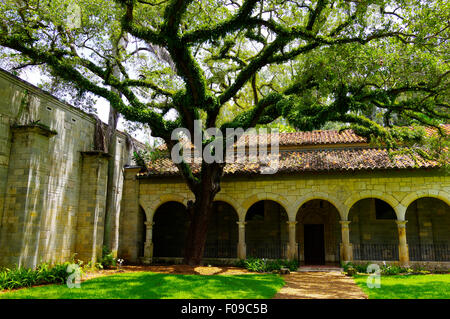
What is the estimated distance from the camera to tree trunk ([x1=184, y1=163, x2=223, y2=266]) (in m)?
12.7

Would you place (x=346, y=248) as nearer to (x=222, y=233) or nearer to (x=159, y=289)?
(x=222, y=233)

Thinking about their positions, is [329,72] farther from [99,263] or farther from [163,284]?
[99,263]

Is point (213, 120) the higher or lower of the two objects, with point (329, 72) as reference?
lower

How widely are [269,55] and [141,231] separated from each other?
10.3m

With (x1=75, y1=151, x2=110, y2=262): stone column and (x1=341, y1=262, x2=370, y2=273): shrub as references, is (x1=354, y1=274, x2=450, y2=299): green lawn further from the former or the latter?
(x1=75, y1=151, x2=110, y2=262): stone column

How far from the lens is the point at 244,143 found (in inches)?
769

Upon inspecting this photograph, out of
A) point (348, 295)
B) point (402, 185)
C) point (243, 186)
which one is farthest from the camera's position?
point (243, 186)

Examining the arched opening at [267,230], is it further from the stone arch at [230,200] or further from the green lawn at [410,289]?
the green lawn at [410,289]

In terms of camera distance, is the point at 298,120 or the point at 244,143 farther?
the point at 244,143

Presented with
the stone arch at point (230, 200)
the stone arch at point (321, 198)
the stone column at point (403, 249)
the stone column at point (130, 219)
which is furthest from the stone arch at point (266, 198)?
the stone column at point (130, 219)

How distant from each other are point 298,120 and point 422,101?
401 cm

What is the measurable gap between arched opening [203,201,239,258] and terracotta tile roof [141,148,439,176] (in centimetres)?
314

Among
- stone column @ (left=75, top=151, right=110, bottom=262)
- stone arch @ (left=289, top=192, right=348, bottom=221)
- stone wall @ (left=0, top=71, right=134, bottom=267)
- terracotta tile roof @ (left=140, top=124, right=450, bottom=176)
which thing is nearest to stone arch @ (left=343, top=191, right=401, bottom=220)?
stone arch @ (left=289, top=192, right=348, bottom=221)

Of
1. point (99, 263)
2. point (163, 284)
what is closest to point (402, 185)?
point (163, 284)
